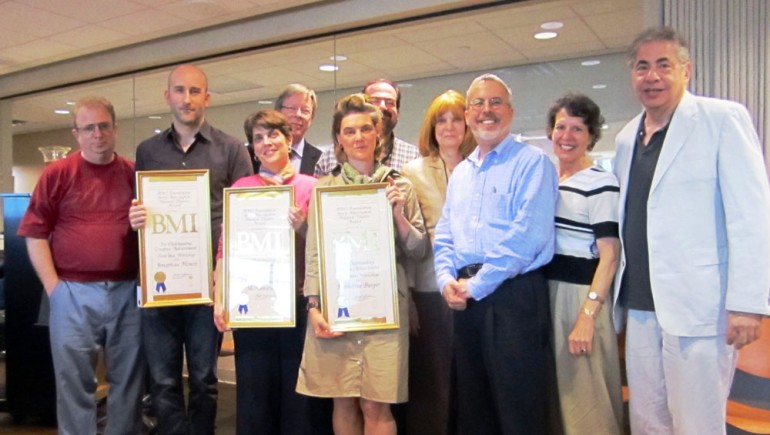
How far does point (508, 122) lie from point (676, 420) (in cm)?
113

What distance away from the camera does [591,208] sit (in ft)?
7.33

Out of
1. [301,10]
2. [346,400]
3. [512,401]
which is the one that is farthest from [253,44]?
[512,401]

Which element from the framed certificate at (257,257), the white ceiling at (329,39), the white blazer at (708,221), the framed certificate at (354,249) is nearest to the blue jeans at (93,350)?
the framed certificate at (257,257)

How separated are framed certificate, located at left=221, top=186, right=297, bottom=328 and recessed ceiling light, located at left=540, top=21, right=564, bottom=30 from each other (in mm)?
3184

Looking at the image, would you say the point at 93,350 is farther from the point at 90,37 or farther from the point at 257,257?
the point at 90,37

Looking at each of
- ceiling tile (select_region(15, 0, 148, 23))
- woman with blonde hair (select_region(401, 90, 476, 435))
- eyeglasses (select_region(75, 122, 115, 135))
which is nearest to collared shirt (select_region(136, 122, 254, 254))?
eyeglasses (select_region(75, 122, 115, 135))

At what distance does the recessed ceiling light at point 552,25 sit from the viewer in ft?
15.9

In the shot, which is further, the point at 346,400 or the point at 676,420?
the point at 346,400

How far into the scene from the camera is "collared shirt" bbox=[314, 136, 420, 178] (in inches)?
117

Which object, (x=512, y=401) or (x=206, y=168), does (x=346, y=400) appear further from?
(x=206, y=168)

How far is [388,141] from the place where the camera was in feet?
9.77

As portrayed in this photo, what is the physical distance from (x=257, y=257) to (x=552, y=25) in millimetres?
3394

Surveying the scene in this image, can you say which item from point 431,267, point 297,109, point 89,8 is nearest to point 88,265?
point 297,109

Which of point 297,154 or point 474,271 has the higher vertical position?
point 297,154
